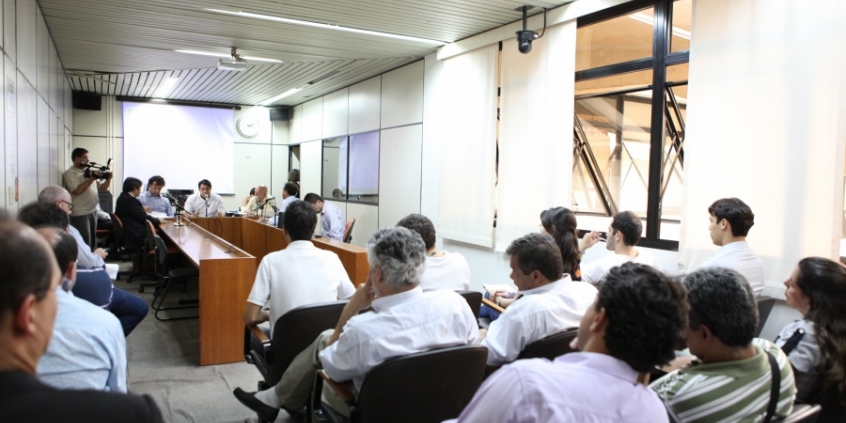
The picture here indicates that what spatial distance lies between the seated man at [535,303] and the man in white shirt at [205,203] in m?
7.64

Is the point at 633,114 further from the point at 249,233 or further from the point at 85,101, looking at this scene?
the point at 85,101

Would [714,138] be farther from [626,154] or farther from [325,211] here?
[325,211]

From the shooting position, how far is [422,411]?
1.87 metres

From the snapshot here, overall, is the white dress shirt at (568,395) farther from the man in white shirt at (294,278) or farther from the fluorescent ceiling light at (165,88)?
the fluorescent ceiling light at (165,88)

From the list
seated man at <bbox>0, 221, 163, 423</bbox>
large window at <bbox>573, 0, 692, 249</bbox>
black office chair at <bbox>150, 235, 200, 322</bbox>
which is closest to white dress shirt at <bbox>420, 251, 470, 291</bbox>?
large window at <bbox>573, 0, 692, 249</bbox>

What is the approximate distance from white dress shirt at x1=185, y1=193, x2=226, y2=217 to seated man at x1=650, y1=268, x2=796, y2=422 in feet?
28.5

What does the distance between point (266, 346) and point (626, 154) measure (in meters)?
4.80

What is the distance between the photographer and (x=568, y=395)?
108 centimetres

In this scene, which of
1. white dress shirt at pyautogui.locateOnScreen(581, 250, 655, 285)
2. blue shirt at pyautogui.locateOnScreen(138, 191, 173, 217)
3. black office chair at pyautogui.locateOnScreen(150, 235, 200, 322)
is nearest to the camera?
white dress shirt at pyautogui.locateOnScreen(581, 250, 655, 285)

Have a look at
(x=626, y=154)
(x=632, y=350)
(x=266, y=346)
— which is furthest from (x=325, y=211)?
(x=632, y=350)

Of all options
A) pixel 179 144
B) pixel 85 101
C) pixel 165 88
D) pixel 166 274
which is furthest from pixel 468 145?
pixel 85 101

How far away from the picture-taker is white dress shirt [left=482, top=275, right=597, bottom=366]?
217 centimetres

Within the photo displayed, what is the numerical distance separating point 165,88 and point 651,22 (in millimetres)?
8982

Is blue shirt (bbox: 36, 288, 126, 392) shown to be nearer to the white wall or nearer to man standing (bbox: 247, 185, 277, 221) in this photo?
the white wall
